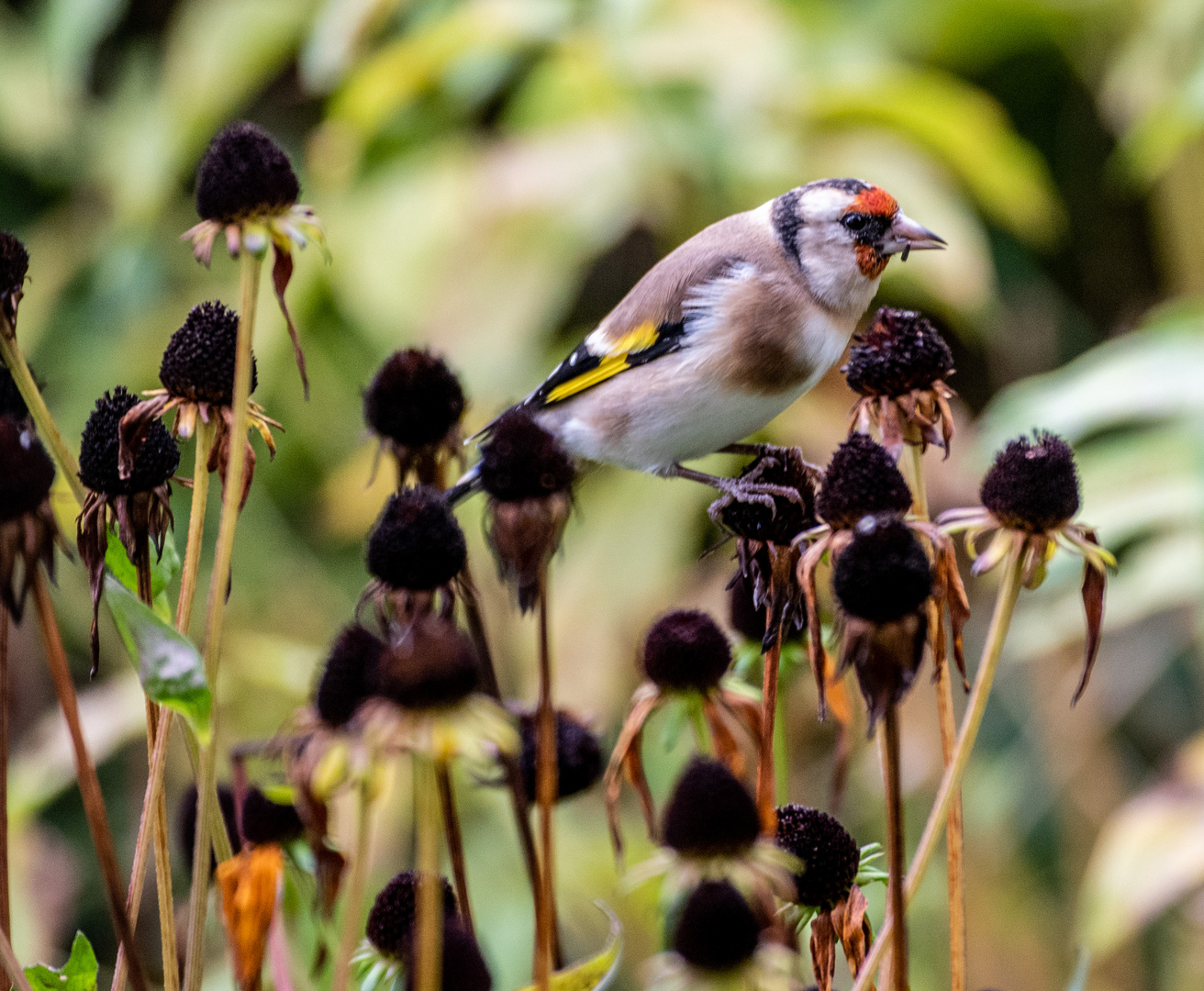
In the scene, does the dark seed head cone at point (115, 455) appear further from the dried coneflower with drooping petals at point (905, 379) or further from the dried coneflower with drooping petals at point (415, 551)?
the dried coneflower with drooping petals at point (905, 379)

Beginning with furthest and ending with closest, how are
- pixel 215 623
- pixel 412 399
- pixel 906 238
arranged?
pixel 906 238 < pixel 412 399 < pixel 215 623

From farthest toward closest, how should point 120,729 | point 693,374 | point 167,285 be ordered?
1. point 167,285
2. point 120,729
3. point 693,374

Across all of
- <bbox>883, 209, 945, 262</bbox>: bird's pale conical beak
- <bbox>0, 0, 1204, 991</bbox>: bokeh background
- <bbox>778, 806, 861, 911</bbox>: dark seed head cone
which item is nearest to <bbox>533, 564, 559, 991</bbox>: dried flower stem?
<bbox>778, 806, 861, 911</bbox>: dark seed head cone

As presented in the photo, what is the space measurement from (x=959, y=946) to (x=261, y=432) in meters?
0.37

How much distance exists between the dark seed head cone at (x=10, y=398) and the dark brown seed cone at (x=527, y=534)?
20 centimetres

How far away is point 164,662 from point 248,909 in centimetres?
10

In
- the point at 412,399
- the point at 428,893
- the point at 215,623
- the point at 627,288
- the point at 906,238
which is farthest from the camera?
the point at 627,288

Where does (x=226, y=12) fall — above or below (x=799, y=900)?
above

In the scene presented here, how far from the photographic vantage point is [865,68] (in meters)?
1.84

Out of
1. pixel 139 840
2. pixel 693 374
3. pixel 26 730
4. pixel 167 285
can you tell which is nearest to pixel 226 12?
pixel 167 285

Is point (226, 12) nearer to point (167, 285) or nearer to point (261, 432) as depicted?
point (167, 285)

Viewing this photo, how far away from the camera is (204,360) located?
54cm

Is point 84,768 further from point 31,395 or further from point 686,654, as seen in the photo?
point 686,654

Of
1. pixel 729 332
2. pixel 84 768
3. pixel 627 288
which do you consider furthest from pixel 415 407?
pixel 627 288
